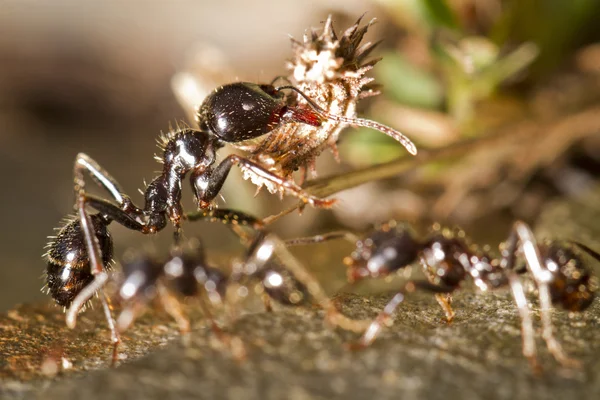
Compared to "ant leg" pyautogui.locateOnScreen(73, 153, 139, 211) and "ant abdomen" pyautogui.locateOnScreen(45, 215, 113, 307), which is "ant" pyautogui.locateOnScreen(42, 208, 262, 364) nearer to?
"ant abdomen" pyautogui.locateOnScreen(45, 215, 113, 307)

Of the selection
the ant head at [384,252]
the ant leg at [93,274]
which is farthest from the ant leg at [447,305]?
the ant leg at [93,274]

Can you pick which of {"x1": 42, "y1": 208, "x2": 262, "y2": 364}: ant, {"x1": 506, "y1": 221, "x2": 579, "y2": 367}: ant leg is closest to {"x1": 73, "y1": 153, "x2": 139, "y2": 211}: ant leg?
{"x1": 42, "y1": 208, "x2": 262, "y2": 364}: ant

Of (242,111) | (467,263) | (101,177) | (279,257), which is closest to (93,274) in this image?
(101,177)

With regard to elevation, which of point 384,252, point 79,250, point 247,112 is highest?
point 247,112

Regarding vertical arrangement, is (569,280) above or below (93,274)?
above

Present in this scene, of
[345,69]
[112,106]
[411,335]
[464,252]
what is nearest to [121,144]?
[112,106]

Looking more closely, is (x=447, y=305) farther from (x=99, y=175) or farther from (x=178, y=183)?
(x=99, y=175)
